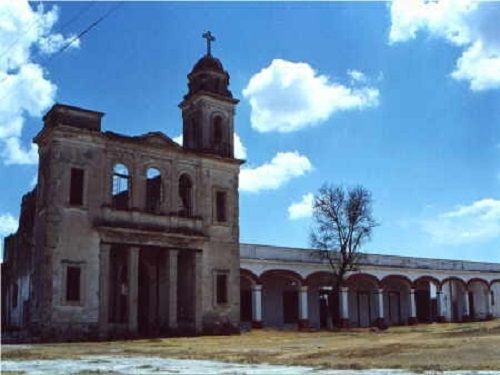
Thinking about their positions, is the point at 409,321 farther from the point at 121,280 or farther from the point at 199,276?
the point at 121,280

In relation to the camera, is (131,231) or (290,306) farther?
(290,306)

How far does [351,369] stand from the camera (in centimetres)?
1103

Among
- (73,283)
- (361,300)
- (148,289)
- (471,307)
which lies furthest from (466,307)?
(73,283)

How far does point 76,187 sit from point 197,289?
25.6 feet

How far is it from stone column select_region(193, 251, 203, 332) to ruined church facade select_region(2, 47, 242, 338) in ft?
0.16

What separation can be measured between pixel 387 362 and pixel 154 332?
64.2ft

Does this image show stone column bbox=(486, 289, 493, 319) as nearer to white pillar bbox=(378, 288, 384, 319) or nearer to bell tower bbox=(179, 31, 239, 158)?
white pillar bbox=(378, 288, 384, 319)

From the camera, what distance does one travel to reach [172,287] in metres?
30.9

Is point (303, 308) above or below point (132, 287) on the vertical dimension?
below

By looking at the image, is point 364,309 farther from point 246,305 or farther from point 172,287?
point 172,287

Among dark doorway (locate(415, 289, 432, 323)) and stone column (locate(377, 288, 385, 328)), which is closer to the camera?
stone column (locate(377, 288, 385, 328))

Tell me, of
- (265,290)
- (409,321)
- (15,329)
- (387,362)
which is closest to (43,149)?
(15,329)

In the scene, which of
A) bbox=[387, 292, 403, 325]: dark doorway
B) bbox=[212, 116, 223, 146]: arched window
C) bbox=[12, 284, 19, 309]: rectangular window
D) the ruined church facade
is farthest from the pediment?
bbox=[387, 292, 403, 325]: dark doorway

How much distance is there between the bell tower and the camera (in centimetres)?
3444
